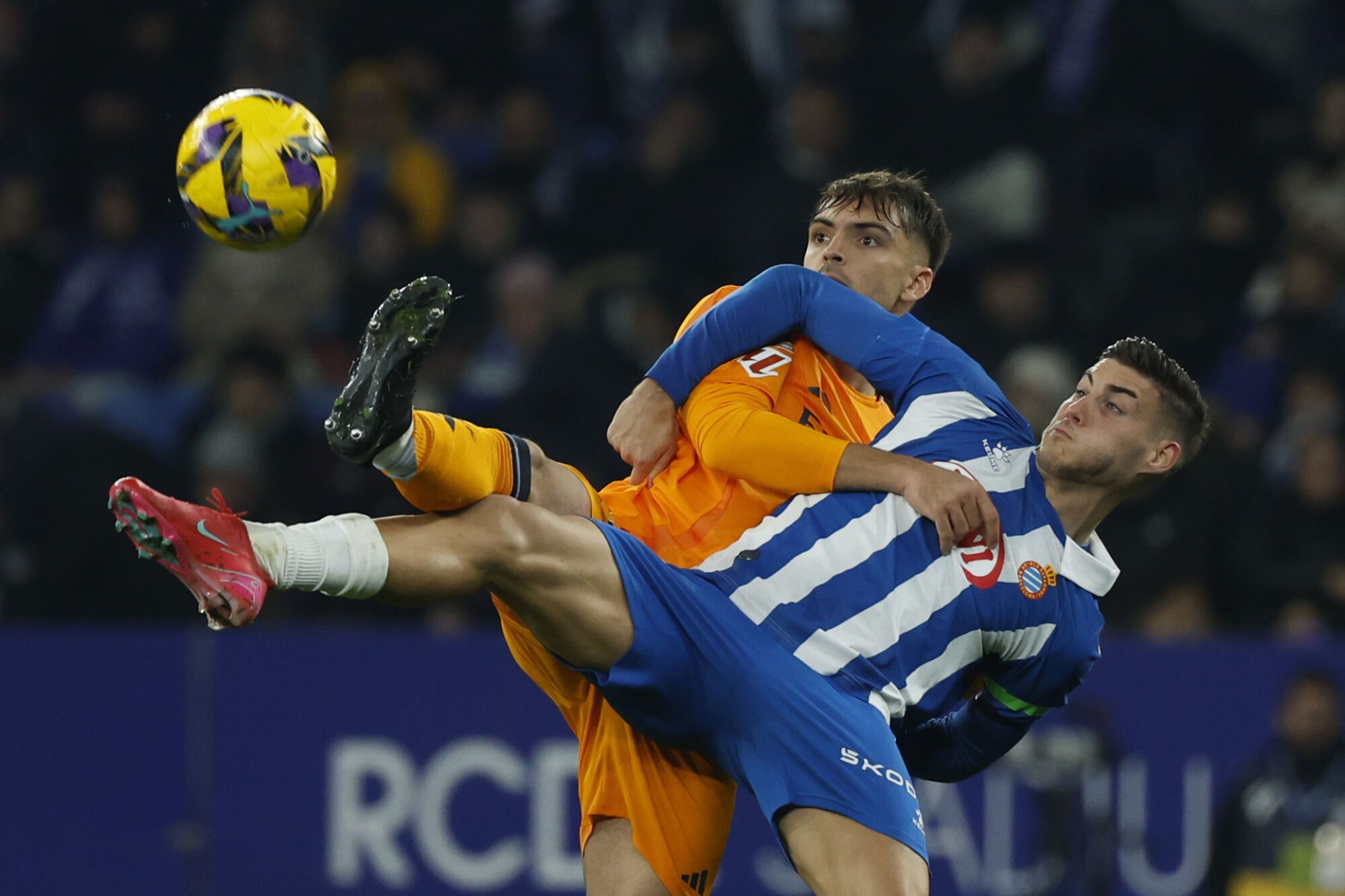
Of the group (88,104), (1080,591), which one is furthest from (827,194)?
(88,104)

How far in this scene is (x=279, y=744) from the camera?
7.95 metres

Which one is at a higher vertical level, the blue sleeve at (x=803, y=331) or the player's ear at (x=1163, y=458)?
the blue sleeve at (x=803, y=331)

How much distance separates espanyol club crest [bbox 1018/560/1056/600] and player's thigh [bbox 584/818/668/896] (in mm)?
1138

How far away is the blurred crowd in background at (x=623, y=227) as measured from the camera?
335 inches

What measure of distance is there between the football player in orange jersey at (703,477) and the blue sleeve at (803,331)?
0.17 feet

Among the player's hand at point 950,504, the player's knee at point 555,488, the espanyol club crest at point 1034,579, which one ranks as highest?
the player's knee at point 555,488

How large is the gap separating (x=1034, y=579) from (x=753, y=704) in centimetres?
74

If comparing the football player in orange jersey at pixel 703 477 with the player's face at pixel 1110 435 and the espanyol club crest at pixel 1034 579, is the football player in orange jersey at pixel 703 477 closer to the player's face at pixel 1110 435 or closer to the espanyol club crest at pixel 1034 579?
the espanyol club crest at pixel 1034 579

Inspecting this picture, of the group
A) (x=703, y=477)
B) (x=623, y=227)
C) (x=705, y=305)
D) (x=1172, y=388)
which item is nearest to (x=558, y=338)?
(x=623, y=227)

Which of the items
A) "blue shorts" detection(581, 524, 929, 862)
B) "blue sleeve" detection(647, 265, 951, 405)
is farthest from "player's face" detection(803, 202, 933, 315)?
"blue shorts" detection(581, 524, 929, 862)

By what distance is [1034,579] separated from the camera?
15.3 ft

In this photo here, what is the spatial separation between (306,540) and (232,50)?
23.0ft

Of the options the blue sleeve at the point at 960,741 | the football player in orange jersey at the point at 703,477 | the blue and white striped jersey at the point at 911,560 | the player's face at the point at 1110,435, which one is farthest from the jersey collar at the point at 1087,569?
the blue sleeve at the point at 960,741

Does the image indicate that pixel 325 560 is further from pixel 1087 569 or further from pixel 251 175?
pixel 1087 569
